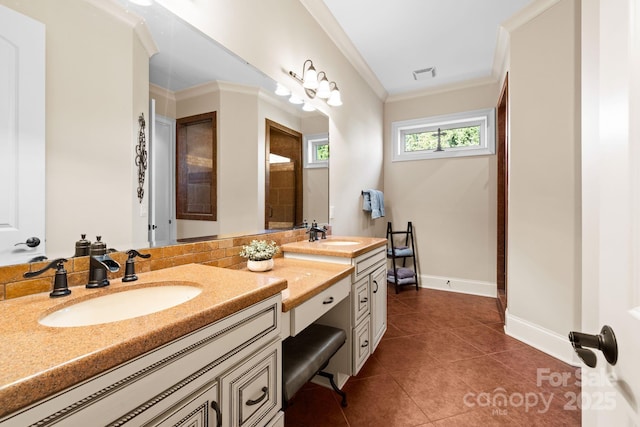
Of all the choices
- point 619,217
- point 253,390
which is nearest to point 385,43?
point 619,217

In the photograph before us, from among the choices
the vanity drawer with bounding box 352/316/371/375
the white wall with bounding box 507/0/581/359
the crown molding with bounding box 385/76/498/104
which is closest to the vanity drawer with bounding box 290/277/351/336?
the vanity drawer with bounding box 352/316/371/375

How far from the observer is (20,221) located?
848 mm

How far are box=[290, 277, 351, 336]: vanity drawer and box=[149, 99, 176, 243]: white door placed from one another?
0.69 metres

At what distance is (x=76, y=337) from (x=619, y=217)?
3.55ft

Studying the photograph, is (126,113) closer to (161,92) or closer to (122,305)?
(161,92)

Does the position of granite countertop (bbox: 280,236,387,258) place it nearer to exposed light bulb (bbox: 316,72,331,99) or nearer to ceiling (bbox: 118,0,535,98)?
ceiling (bbox: 118,0,535,98)

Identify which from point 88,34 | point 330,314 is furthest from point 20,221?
point 330,314

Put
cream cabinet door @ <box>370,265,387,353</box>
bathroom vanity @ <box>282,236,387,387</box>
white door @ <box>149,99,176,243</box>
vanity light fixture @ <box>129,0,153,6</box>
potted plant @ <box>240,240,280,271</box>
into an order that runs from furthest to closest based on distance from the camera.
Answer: cream cabinet door @ <box>370,265,387,353</box>
bathroom vanity @ <box>282,236,387,387</box>
potted plant @ <box>240,240,280,271</box>
white door @ <box>149,99,176,243</box>
vanity light fixture @ <box>129,0,153,6</box>

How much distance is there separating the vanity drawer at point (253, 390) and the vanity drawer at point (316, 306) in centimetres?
15

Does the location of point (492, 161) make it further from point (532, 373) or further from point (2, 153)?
point (2, 153)

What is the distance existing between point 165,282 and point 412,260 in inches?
143

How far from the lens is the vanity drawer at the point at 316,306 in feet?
3.87

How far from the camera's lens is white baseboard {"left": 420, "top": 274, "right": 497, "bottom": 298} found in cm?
361

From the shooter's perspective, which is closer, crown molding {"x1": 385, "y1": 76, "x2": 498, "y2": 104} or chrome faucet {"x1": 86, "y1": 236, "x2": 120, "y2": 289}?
chrome faucet {"x1": 86, "y1": 236, "x2": 120, "y2": 289}
